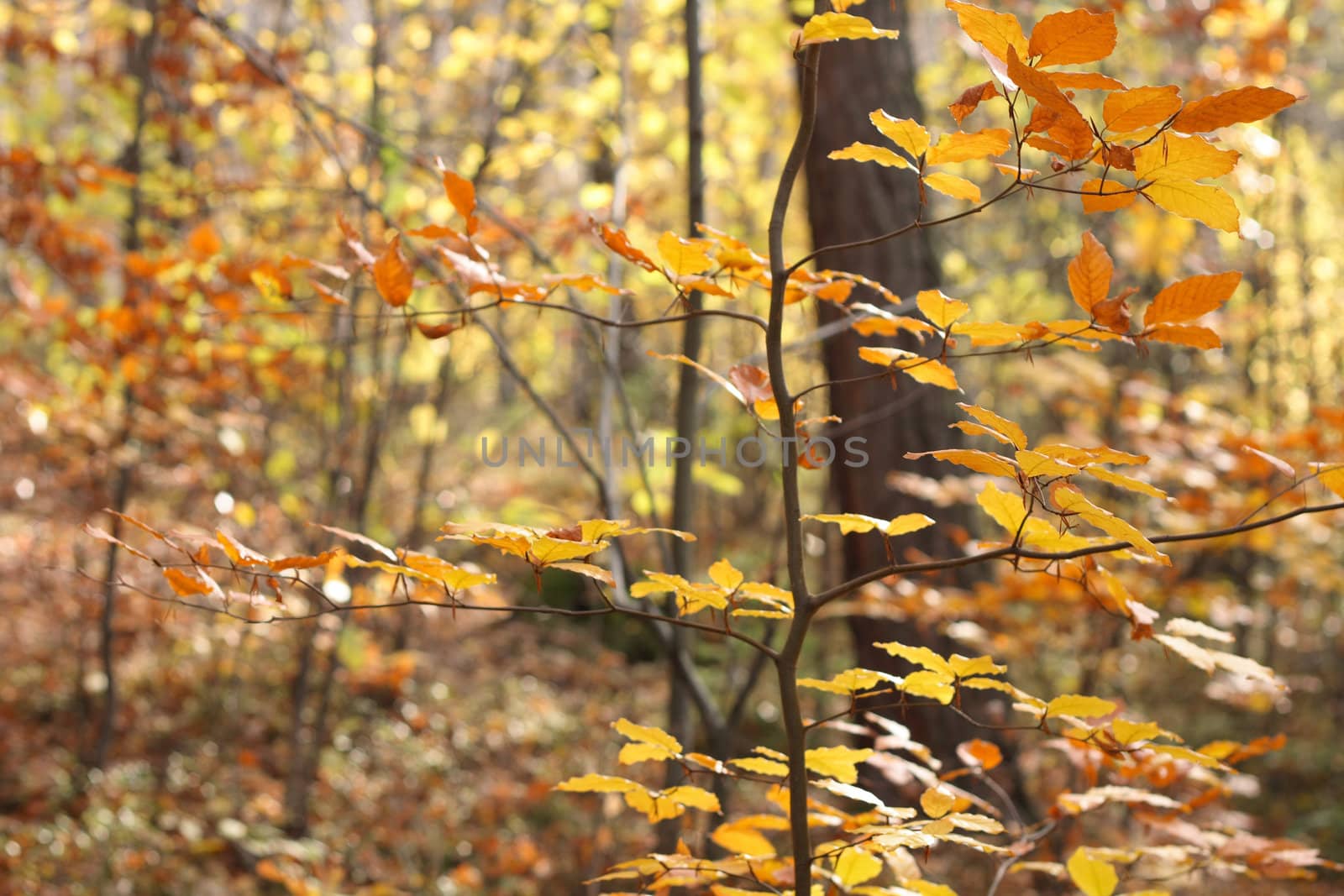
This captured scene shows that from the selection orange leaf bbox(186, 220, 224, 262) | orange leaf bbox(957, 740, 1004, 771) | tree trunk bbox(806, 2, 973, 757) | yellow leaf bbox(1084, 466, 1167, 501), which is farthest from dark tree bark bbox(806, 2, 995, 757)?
yellow leaf bbox(1084, 466, 1167, 501)

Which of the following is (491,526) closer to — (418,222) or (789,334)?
(418,222)

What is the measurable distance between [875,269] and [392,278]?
78.3 inches

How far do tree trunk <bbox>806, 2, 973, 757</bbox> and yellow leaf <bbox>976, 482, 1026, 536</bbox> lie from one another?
→ 6.26ft

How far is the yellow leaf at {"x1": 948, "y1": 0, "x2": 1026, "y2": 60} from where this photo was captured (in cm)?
74

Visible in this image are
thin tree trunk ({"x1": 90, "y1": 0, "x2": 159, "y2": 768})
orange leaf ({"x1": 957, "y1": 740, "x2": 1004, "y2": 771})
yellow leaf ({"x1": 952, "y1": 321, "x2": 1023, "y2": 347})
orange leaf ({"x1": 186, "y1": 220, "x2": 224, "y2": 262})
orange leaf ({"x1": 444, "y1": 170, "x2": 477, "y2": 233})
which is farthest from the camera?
thin tree trunk ({"x1": 90, "y1": 0, "x2": 159, "y2": 768})

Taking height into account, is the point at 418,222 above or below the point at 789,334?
below

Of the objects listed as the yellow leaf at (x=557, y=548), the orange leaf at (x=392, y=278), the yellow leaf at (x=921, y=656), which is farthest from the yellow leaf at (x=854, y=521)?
the orange leaf at (x=392, y=278)

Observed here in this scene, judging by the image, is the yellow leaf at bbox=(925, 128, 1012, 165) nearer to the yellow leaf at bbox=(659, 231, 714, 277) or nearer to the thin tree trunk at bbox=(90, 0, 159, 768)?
the yellow leaf at bbox=(659, 231, 714, 277)

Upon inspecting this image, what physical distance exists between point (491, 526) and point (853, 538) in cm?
217

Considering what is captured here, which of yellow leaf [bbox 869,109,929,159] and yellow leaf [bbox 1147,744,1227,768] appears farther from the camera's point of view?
yellow leaf [bbox 1147,744,1227,768]

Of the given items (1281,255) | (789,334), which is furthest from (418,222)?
(1281,255)

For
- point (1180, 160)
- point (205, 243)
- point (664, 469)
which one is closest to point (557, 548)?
point (1180, 160)

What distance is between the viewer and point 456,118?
6.23m

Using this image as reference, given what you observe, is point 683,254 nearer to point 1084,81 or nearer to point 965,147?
point 965,147
